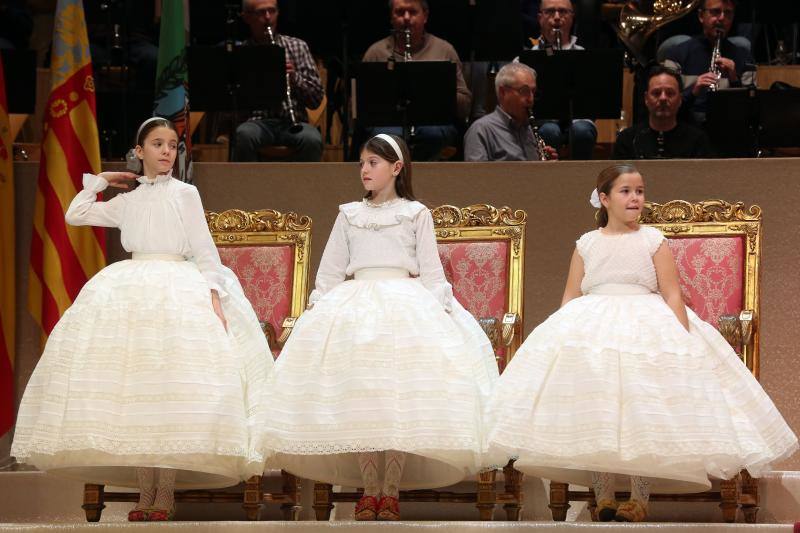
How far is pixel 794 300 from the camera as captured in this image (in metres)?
6.43

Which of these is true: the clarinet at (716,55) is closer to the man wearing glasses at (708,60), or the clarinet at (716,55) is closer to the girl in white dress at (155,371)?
the man wearing glasses at (708,60)

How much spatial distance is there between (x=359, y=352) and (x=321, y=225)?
2.03 meters

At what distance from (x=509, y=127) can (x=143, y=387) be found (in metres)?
2.93

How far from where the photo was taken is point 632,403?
4566 mm

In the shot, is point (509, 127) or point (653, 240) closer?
point (653, 240)

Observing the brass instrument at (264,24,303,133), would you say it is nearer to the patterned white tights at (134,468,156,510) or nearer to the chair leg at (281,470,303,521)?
the chair leg at (281,470,303,521)

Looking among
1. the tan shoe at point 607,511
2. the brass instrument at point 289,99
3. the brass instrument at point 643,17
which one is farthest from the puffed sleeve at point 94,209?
the brass instrument at point 643,17

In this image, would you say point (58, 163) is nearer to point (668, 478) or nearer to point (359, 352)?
point (359, 352)

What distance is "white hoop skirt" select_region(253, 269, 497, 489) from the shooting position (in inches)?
182

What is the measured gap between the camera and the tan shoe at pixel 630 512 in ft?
15.2

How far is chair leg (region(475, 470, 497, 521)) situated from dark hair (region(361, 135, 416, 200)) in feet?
3.66

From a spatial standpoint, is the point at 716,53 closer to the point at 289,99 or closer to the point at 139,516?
the point at 289,99

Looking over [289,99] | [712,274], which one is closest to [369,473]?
[712,274]

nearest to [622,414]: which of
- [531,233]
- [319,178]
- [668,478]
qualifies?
[668,478]
